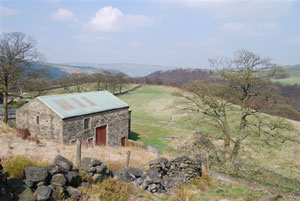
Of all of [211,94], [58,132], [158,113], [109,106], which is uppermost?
[211,94]

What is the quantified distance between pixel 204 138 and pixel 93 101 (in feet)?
45.9

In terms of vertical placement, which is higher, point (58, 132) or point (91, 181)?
point (91, 181)

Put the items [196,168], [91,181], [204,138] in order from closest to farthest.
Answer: [91,181] → [196,168] → [204,138]

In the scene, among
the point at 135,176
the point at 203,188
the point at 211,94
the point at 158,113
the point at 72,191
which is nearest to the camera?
the point at 72,191

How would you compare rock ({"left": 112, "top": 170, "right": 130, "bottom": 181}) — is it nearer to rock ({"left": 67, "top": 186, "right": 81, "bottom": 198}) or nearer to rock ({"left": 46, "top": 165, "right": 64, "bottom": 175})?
rock ({"left": 67, "top": 186, "right": 81, "bottom": 198})

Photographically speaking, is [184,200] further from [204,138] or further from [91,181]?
[204,138]

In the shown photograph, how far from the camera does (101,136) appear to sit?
25.3 metres

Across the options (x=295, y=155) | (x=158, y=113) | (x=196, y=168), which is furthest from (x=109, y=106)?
(x=158, y=113)

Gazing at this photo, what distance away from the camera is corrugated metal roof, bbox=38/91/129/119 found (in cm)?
2198

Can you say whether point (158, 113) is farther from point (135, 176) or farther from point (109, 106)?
point (135, 176)

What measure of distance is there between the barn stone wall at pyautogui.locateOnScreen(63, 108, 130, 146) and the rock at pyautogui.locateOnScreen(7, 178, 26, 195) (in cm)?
1557

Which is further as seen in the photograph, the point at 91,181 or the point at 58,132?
the point at 58,132

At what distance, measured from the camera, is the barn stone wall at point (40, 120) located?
2128 cm

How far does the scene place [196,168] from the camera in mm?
13078
